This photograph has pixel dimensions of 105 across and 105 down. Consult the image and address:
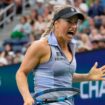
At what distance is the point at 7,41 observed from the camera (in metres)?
16.1

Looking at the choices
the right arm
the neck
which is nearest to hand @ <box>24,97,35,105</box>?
the right arm

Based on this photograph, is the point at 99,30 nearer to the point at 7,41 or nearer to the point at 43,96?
the point at 7,41

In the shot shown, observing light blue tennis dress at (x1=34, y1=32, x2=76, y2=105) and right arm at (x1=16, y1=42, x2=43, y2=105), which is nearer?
right arm at (x1=16, y1=42, x2=43, y2=105)

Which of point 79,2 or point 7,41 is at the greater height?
point 79,2

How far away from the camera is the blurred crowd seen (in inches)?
516

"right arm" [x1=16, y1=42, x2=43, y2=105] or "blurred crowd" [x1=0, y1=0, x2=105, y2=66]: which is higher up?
"right arm" [x1=16, y1=42, x2=43, y2=105]

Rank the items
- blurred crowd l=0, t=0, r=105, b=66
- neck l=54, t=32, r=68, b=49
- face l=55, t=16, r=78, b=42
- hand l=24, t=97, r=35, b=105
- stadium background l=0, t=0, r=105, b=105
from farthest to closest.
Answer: blurred crowd l=0, t=0, r=105, b=66
stadium background l=0, t=0, r=105, b=105
neck l=54, t=32, r=68, b=49
face l=55, t=16, r=78, b=42
hand l=24, t=97, r=35, b=105

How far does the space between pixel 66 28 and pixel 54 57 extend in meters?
0.27

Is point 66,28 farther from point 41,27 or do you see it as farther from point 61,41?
point 41,27

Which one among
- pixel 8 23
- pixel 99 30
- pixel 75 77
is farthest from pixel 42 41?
pixel 8 23

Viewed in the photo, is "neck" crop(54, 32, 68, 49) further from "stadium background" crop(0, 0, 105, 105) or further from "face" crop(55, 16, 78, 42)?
"stadium background" crop(0, 0, 105, 105)

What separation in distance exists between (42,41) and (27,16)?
11.2 metres

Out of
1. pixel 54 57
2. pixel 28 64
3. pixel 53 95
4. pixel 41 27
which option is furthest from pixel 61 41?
pixel 41 27

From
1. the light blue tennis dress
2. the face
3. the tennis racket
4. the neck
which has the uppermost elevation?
the face
